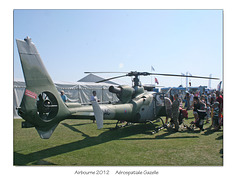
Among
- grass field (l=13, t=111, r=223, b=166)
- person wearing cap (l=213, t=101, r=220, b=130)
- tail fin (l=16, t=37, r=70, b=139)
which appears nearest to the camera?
tail fin (l=16, t=37, r=70, b=139)

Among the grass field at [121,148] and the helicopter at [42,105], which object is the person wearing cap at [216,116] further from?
the helicopter at [42,105]

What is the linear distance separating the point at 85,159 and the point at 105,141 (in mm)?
1929

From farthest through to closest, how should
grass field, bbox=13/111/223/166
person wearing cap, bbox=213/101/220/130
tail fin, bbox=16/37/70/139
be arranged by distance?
person wearing cap, bbox=213/101/220/130 < grass field, bbox=13/111/223/166 < tail fin, bbox=16/37/70/139

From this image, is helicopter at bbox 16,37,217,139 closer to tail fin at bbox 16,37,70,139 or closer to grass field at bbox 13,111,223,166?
tail fin at bbox 16,37,70,139

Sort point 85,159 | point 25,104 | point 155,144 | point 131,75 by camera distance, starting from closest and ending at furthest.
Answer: point 25,104 < point 85,159 < point 155,144 < point 131,75

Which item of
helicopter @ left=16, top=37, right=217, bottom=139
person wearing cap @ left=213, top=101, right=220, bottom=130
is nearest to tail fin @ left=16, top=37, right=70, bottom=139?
helicopter @ left=16, top=37, right=217, bottom=139

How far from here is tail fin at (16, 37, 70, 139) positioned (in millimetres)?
4969

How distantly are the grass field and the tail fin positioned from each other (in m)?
0.96

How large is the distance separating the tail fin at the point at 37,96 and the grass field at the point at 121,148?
96 centimetres

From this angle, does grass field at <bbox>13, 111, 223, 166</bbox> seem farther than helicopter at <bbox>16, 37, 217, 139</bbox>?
Yes

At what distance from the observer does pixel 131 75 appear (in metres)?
9.15

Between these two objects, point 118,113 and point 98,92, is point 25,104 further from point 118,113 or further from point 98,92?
point 98,92

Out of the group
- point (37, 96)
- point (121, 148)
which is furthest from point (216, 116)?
point (37, 96)

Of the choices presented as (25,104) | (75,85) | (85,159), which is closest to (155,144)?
(85,159)
